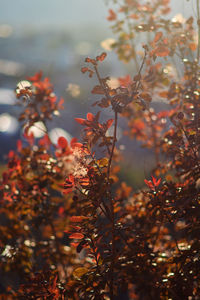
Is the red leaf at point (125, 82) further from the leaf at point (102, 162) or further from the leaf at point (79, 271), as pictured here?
the leaf at point (79, 271)

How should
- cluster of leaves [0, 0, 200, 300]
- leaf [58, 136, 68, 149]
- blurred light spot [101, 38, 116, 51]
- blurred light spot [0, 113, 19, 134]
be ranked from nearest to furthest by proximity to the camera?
cluster of leaves [0, 0, 200, 300], leaf [58, 136, 68, 149], blurred light spot [101, 38, 116, 51], blurred light spot [0, 113, 19, 134]

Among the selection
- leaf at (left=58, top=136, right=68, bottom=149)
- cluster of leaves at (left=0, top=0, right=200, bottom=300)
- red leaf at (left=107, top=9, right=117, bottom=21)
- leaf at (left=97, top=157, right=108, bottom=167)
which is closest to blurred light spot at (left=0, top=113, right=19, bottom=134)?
red leaf at (left=107, top=9, right=117, bottom=21)

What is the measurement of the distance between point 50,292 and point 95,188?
60 centimetres

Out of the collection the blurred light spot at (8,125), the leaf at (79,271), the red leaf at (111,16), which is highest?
the blurred light spot at (8,125)

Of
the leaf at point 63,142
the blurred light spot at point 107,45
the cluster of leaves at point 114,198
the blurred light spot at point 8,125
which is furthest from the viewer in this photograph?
the blurred light spot at point 8,125

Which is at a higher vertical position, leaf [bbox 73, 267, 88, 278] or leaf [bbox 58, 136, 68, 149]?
leaf [bbox 58, 136, 68, 149]

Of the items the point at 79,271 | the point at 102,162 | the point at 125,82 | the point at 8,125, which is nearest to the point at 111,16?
the point at 125,82

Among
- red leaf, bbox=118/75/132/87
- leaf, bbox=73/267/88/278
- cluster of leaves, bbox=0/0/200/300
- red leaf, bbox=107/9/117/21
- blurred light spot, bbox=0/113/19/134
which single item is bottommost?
leaf, bbox=73/267/88/278

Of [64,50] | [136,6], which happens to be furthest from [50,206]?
[64,50]

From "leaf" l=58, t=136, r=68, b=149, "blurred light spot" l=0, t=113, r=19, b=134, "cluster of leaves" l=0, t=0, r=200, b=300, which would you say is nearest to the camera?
"cluster of leaves" l=0, t=0, r=200, b=300

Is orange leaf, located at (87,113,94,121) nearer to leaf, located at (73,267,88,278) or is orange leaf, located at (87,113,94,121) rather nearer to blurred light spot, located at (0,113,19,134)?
leaf, located at (73,267,88,278)

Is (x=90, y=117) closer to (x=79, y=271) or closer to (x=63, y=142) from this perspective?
(x=63, y=142)

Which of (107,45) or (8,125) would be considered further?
(8,125)

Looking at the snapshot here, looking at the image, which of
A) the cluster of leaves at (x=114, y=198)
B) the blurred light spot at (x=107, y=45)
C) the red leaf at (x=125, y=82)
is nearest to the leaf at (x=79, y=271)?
the cluster of leaves at (x=114, y=198)
